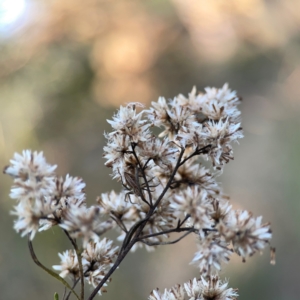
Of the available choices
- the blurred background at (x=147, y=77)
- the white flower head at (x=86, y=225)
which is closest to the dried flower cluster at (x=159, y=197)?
the white flower head at (x=86, y=225)

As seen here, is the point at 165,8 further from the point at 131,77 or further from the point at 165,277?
the point at 165,277

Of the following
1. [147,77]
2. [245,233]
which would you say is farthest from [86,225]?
[147,77]

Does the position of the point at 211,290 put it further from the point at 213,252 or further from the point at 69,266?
the point at 69,266

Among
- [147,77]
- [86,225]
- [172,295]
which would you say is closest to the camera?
[86,225]

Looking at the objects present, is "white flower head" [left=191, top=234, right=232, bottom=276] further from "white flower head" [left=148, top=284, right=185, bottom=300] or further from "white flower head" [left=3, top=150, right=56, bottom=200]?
"white flower head" [left=3, top=150, right=56, bottom=200]

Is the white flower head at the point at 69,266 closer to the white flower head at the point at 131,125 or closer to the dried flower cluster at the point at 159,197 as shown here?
the dried flower cluster at the point at 159,197

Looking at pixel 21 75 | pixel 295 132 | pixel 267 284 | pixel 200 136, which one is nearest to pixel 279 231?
pixel 267 284

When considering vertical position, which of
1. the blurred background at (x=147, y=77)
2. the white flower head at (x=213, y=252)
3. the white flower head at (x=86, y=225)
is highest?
the blurred background at (x=147, y=77)
